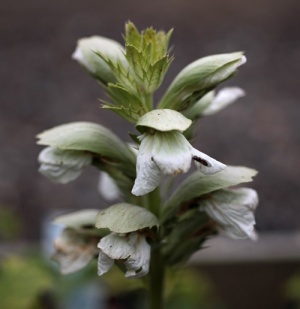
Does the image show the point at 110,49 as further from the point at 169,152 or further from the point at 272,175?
the point at 272,175

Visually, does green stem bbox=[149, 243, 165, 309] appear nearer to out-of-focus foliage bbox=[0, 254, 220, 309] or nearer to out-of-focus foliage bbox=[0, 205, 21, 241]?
out-of-focus foliage bbox=[0, 254, 220, 309]

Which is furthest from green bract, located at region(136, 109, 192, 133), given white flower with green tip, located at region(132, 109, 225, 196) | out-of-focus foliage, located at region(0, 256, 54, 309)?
out-of-focus foliage, located at region(0, 256, 54, 309)

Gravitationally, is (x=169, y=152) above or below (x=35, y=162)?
below

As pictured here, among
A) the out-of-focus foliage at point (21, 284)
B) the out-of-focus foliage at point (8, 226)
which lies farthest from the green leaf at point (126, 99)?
the out-of-focus foliage at point (8, 226)

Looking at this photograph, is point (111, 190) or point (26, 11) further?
point (26, 11)

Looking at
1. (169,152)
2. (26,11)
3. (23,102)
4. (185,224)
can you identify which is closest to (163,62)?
(169,152)
